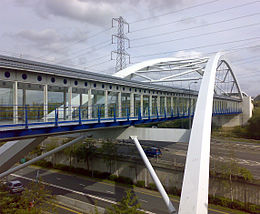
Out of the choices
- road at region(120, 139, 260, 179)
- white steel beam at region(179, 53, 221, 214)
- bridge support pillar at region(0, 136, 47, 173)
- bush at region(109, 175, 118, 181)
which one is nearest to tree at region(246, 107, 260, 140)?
road at region(120, 139, 260, 179)

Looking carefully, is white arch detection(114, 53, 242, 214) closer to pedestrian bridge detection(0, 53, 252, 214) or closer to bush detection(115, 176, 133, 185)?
pedestrian bridge detection(0, 53, 252, 214)

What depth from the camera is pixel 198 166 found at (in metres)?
8.39

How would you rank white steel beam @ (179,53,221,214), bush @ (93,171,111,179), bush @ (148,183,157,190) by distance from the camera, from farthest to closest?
bush @ (93,171,111,179) < bush @ (148,183,157,190) < white steel beam @ (179,53,221,214)

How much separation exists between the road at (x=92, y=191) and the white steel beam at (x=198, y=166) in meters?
8.39

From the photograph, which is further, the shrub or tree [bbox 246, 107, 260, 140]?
tree [bbox 246, 107, 260, 140]

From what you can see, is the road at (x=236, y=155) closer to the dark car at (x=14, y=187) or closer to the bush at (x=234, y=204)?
the bush at (x=234, y=204)

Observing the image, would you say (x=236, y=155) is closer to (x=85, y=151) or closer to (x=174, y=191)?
(x=174, y=191)

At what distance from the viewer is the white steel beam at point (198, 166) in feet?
24.4

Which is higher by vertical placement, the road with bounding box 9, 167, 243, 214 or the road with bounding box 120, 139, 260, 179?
the road with bounding box 120, 139, 260, 179

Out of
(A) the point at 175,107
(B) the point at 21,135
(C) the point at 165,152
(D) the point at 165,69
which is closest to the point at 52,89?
(B) the point at 21,135

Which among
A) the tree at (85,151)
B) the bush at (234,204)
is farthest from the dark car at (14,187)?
the bush at (234,204)

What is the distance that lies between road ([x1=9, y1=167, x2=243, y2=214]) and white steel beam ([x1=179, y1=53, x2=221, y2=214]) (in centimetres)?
839

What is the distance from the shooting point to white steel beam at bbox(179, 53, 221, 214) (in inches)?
292

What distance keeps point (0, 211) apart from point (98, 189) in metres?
10.1
